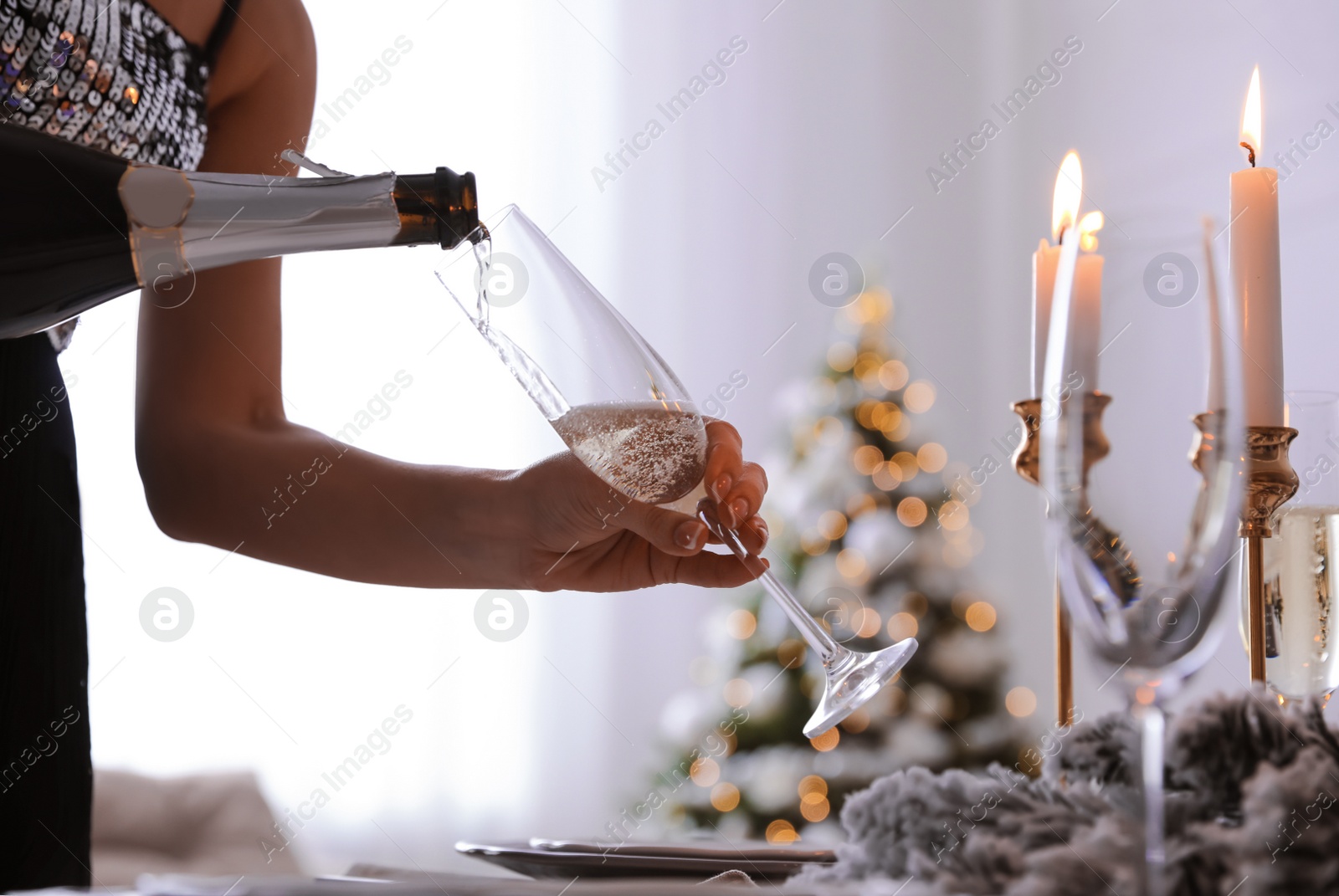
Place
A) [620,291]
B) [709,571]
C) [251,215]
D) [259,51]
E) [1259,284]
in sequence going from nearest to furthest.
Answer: [251,215], [1259,284], [709,571], [259,51], [620,291]

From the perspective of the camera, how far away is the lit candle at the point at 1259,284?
0.62m

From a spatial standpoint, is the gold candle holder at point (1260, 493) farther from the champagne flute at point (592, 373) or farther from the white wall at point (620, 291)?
the white wall at point (620, 291)

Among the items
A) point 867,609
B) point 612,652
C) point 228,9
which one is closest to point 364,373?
point 612,652

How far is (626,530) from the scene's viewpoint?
2.93 ft

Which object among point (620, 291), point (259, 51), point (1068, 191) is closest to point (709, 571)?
point (1068, 191)

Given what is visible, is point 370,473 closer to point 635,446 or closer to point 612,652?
point 635,446

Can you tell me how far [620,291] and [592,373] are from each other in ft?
9.52

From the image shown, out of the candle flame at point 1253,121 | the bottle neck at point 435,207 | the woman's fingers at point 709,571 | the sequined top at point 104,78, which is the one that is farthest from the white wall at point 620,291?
the bottle neck at point 435,207

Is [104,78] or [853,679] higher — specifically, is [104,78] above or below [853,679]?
above

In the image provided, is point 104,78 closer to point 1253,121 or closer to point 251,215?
point 251,215

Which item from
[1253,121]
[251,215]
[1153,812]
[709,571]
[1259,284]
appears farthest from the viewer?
[709,571]

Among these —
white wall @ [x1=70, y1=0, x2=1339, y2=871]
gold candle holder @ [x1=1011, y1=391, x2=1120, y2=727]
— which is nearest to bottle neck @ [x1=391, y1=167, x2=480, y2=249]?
gold candle holder @ [x1=1011, y1=391, x2=1120, y2=727]

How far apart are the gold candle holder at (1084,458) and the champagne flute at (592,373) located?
4.0 inches

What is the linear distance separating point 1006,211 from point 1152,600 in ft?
11.7
